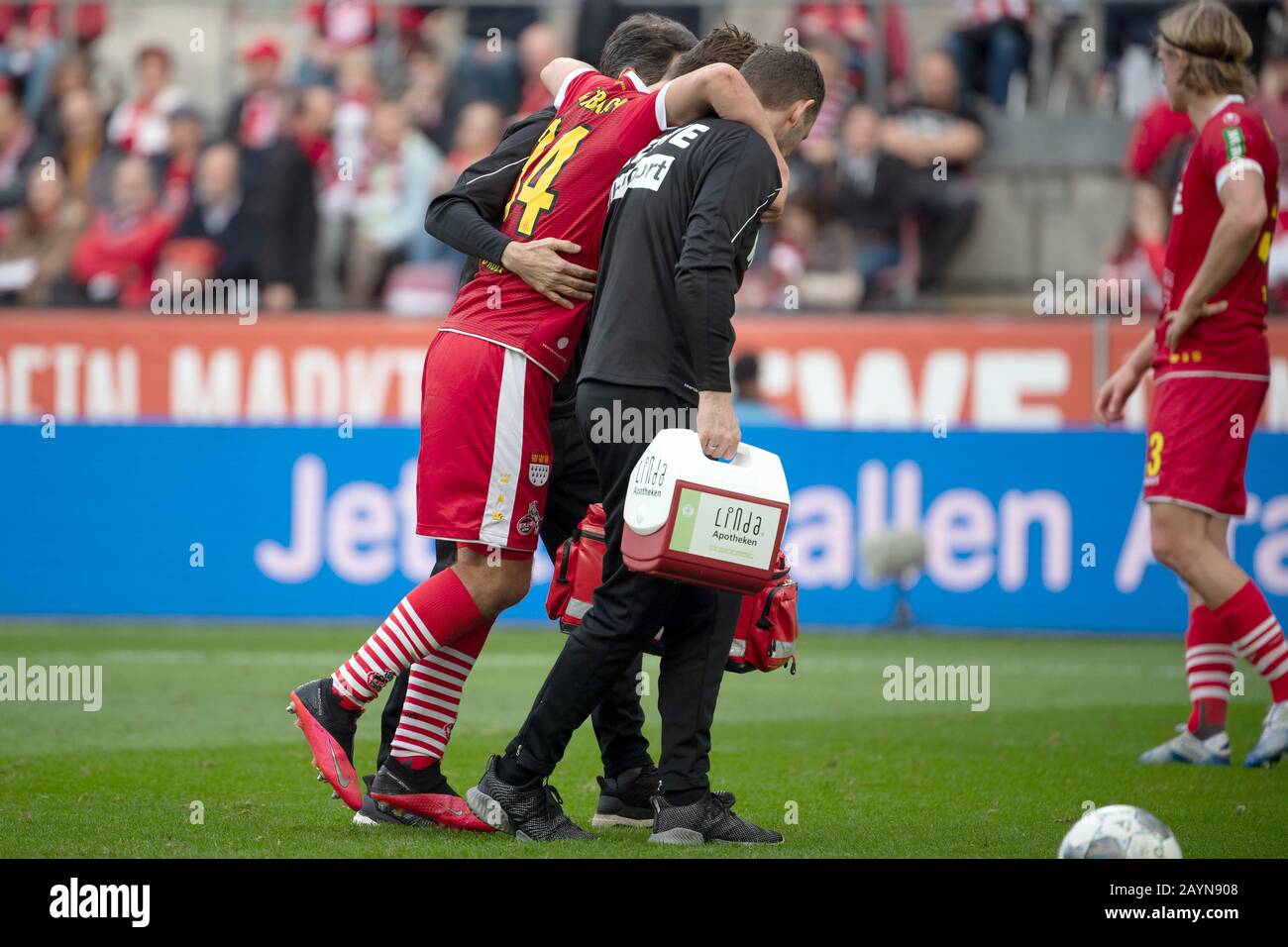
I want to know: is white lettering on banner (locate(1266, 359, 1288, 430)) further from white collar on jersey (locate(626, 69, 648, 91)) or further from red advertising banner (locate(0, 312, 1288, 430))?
white collar on jersey (locate(626, 69, 648, 91))

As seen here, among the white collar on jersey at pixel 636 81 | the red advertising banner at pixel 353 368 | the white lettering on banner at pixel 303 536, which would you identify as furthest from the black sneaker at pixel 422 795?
the red advertising banner at pixel 353 368

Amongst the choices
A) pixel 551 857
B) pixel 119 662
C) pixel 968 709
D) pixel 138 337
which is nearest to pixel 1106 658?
pixel 968 709

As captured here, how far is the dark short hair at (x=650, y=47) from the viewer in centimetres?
610

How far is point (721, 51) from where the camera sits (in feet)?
18.4

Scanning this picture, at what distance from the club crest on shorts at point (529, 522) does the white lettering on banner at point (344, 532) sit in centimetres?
617

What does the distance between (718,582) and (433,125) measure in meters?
11.5

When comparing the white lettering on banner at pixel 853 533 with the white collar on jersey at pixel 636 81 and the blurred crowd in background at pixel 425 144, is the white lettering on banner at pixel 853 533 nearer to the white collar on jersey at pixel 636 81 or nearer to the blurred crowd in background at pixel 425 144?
the blurred crowd in background at pixel 425 144

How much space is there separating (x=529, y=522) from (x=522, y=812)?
901 mm

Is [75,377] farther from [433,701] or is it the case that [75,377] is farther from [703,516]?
[703,516]

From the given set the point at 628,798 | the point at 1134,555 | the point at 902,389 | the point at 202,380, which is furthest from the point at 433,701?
the point at 202,380

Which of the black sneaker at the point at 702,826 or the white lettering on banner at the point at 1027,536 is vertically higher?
the black sneaker at the point at 702,826

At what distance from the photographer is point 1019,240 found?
15414 mm

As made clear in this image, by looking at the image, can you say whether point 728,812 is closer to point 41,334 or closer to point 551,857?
point 551,857

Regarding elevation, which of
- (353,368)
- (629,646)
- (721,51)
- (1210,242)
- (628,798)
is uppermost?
(721,51)
